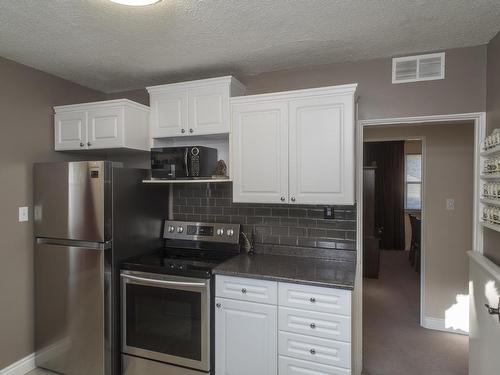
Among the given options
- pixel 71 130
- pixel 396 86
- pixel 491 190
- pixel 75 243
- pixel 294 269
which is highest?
pixel 396 86

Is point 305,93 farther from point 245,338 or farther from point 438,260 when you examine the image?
point 438,260

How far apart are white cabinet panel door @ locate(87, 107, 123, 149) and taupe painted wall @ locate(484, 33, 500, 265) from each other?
2.62m

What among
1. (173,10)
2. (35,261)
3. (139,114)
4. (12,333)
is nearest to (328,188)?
(173,10)

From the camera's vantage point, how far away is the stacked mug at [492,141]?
186 cm

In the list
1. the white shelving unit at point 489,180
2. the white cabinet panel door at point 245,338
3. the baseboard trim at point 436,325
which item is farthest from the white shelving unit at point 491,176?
the baseboard trim at point 436,325

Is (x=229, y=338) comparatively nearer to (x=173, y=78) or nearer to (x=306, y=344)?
(x=306, y=344)

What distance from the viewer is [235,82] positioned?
8.42ft

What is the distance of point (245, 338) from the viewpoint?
2.14 metres

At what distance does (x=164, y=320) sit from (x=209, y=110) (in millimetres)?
1611

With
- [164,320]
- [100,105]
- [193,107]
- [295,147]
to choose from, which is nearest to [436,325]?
[295,147]

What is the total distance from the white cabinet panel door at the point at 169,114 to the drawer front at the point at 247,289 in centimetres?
121

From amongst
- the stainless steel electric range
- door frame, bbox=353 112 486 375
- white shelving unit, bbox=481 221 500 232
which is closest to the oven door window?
the stainless steel electric range

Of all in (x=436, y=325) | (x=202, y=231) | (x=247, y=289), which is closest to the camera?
(x=247, y=289)

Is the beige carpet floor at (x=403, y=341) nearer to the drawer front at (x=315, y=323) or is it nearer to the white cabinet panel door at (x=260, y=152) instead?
the drawer front at (x=315, y=323)
